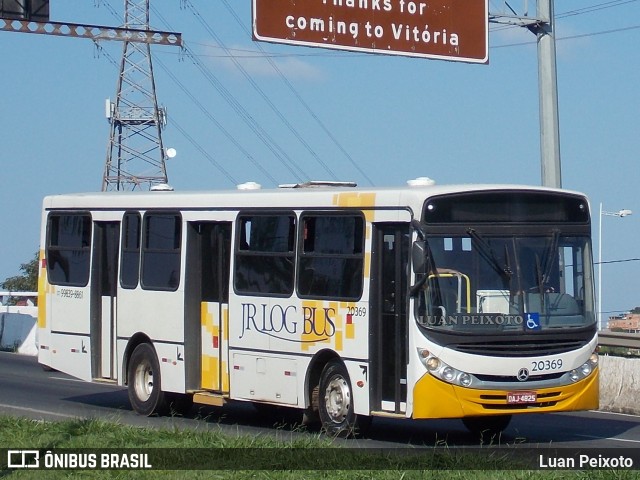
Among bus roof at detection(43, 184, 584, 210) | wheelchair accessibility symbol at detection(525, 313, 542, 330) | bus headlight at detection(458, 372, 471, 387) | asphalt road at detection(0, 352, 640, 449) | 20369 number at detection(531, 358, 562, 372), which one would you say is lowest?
asphalt road at detection(0, 352, 640, 449)

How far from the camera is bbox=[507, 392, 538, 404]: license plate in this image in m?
14.3

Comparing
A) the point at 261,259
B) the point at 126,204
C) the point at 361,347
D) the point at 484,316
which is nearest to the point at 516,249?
the point at 484,316

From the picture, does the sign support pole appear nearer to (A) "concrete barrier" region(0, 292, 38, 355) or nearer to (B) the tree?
(A) "concrete barrier" region(0, 292, 38, 355)

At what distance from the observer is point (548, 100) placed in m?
21.9

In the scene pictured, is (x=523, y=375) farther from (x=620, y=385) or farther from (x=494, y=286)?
(x=620, y=385)

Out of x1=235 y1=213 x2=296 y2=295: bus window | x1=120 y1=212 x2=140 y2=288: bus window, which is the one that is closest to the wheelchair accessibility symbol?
x1=235 y1=213 x2=296 y2=295: bus window

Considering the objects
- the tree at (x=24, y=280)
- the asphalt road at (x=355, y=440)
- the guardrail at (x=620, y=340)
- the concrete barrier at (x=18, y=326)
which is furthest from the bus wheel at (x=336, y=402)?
the tree at (x=24, y=280)

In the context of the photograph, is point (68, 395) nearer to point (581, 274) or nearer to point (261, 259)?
point (261, 259)

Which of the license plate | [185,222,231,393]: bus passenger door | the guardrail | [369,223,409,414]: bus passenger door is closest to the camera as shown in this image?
the license plate

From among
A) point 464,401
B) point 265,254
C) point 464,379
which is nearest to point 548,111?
point 265,254

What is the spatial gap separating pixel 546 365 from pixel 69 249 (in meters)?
8.38

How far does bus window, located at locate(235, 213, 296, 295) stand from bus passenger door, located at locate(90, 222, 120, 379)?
290 cm

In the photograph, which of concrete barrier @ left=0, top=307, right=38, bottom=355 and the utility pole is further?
concrete barrier @ left=0, top=307, right=38, bottom=355

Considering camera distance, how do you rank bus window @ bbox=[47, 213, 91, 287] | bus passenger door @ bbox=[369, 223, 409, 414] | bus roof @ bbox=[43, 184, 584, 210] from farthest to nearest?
bus window @ bbox=[47, 213, 91, 287], bus roof @ bbox=[43, 184, 584, 210], bus passenger door @ bbox=[369, 223, 409, 414]
